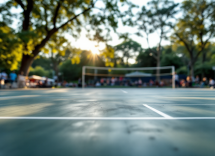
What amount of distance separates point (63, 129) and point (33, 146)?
52 centimetres

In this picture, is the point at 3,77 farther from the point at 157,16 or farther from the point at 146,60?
the point at 146,60

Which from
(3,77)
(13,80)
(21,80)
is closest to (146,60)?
(21,80)

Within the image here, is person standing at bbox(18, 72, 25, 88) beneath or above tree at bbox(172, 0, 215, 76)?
beneath

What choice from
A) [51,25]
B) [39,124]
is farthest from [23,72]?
[39,124]

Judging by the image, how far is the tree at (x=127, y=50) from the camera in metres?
56.7

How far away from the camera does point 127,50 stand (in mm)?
57156

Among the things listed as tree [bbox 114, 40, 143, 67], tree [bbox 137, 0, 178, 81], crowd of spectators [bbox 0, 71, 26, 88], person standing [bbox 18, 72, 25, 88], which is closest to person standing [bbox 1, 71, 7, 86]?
crowd of spectators [bbox 0, 71, 26, 88]

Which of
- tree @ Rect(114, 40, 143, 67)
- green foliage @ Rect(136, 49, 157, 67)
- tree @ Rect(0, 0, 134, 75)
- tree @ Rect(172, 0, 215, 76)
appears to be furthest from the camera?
tree @ Rect(114, 40, 143, 67)

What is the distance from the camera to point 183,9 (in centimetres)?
2406

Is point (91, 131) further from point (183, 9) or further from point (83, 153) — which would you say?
point (183, 9)

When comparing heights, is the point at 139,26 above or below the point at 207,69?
above

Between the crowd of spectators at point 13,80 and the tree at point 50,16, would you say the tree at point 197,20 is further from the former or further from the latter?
the crowd of spectators at point 13,80

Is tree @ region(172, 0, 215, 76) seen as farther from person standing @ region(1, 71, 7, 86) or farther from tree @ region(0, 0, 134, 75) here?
person standing @ region(1, 71, 7, 86)

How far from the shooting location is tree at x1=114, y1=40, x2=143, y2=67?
5669 centimetres
